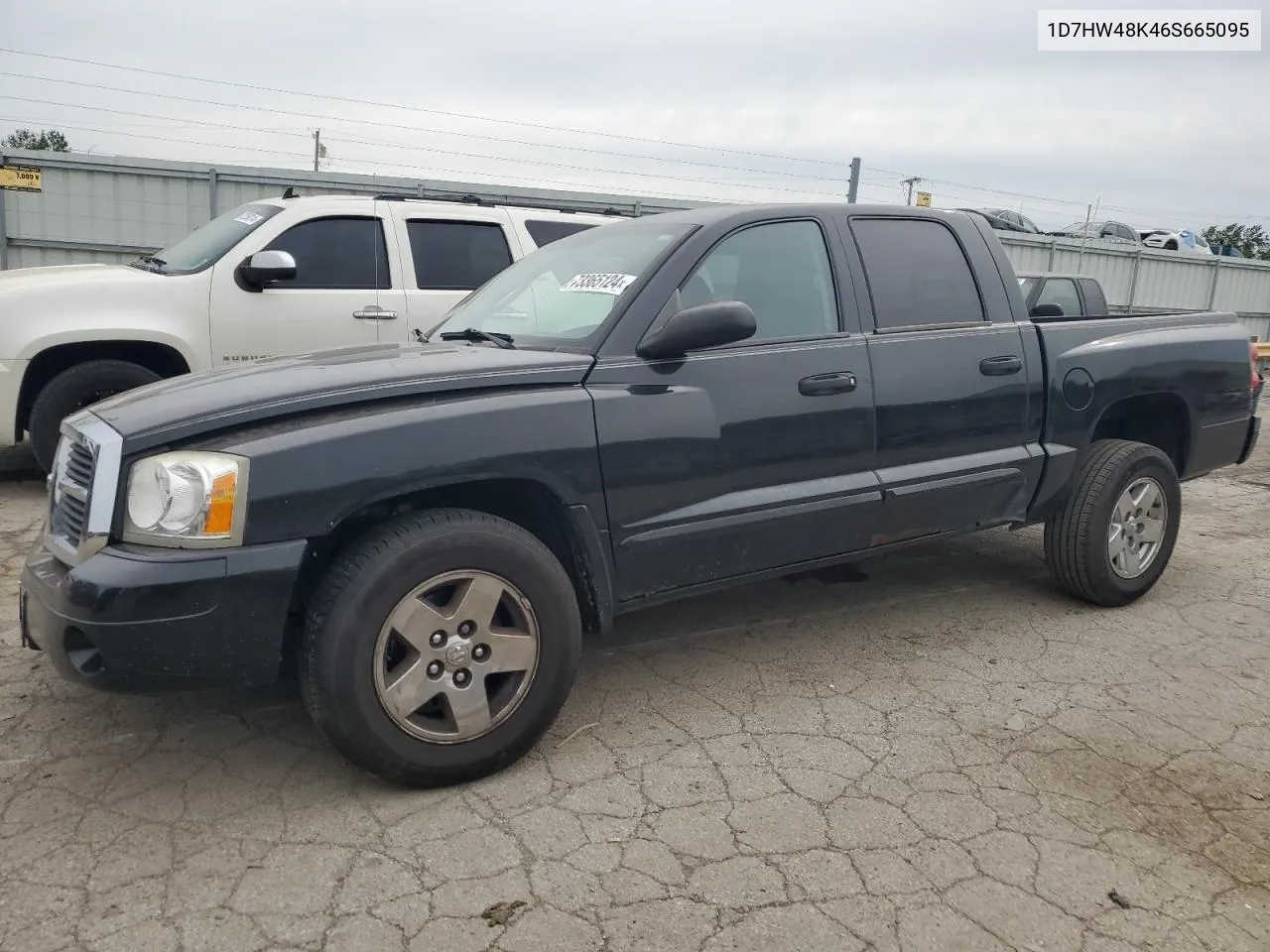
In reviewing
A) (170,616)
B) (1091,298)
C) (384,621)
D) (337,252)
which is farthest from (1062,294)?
(170,616)

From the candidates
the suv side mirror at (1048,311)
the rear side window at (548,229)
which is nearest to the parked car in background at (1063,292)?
the suv side mirror at (1048,311)

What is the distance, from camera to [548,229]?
7.55 metres

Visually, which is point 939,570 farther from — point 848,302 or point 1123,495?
point 848,302

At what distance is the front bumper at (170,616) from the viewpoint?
256 centimetres

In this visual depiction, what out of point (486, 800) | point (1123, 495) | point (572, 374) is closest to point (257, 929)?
point (486, 800)

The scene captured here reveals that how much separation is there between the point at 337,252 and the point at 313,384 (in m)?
4.17

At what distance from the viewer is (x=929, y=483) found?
3961 mm

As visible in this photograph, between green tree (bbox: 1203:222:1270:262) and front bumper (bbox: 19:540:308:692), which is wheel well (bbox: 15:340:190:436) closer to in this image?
front bumper (bbox: 19:540:308:692)

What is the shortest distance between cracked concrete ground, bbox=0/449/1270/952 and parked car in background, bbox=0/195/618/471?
Result: 2.37 meters

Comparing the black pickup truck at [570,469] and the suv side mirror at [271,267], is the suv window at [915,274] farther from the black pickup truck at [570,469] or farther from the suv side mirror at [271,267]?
the suv side mirror at [271,267]

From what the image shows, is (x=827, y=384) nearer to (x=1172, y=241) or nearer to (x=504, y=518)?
(x=504, y=518)

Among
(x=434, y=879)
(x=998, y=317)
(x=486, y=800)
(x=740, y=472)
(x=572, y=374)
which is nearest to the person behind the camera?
(x=434, y=879)

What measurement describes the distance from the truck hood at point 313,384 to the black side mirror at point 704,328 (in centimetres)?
26

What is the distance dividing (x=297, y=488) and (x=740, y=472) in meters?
1.48
